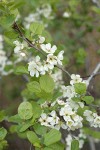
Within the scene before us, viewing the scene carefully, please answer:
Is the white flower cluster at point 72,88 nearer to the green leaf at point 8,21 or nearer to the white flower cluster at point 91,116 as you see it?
the white flower cluster at point 91,116

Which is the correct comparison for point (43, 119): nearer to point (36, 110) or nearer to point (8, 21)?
point (36, 110)

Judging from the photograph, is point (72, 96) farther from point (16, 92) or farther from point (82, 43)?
point (16, 92)

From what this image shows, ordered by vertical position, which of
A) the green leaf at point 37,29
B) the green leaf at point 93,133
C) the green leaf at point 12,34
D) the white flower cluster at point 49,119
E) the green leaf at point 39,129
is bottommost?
the green leaf at point 39,129

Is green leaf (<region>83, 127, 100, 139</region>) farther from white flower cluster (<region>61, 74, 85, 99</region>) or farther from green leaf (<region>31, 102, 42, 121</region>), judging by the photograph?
green leaf (<region>31, 102, 42, 121</region>)

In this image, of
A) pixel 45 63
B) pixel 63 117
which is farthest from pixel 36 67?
pixel 63 117

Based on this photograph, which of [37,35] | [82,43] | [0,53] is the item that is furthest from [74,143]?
[82,43]

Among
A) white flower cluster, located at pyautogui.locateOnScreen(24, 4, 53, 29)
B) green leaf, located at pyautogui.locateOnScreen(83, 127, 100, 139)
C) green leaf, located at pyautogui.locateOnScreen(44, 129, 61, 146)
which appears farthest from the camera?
white flower cluster, located at pyautogui.locateOnScreen(24, 4, 53, 29)

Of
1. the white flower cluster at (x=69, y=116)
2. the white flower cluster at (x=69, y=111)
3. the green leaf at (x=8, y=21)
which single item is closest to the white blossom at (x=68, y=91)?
the white flower cluster at (x=69, y=111)

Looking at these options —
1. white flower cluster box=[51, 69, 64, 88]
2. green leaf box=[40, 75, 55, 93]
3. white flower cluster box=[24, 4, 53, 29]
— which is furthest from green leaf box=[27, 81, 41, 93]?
white flower cluster box=[24, 4, 53, 29]
